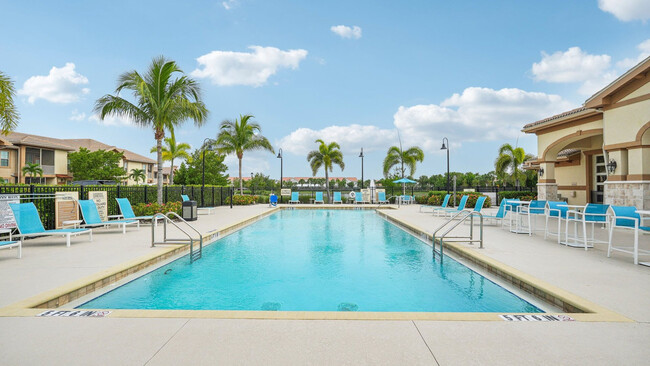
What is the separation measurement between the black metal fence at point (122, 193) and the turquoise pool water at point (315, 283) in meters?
4.44

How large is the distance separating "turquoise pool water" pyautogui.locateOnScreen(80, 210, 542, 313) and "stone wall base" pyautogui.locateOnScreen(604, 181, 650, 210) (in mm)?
7196

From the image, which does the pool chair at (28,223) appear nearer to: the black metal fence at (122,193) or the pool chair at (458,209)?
the black metal fence at (122,193)

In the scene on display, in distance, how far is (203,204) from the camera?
19.7 metres

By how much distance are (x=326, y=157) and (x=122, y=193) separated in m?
17.4

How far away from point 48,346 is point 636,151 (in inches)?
553

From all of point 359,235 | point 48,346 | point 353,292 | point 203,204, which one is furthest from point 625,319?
point 203,204

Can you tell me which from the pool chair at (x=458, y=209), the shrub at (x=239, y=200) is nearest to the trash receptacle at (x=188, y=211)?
the pool chair at (x=458, y=209)

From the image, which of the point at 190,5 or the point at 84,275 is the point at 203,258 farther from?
the point at 190,5

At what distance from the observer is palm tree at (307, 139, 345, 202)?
2761cm

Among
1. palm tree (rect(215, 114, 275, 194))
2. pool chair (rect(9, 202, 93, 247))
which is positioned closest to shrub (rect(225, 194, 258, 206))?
palm tree (rect(215, 114, 275, 194))

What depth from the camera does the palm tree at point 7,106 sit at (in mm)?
8820

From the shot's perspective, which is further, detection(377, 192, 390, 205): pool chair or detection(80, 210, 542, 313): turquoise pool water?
detection(377, 192, 390, 205): pool chair

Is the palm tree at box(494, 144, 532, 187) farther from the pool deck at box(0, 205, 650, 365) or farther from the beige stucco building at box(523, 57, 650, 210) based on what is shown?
the pool deck at box(0, 205, 650, 365)

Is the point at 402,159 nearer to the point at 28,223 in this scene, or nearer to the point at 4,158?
the point at 28,223
